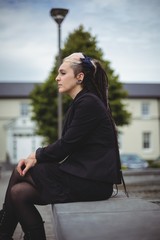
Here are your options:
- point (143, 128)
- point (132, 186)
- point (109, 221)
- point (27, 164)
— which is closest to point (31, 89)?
point (143, 128)

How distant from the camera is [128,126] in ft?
157

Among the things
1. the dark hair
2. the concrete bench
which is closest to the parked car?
the dark hair

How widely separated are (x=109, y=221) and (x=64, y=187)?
2.59 ft

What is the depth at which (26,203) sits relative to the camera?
337cm

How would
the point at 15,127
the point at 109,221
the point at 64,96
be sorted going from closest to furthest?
the point at 109,221, the point at 64,96, the point at 15,127

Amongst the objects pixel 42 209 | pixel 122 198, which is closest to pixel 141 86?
pixel 42 209

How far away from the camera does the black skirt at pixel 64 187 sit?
3.38 metres

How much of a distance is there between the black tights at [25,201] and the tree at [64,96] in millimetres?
23022

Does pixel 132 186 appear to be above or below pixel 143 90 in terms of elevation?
above

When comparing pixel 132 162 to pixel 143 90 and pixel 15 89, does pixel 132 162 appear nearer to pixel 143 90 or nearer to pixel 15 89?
pixel 143 90

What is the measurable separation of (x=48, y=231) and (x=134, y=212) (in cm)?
272

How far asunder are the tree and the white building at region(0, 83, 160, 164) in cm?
1735

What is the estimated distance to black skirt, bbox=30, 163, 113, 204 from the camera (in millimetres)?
3375

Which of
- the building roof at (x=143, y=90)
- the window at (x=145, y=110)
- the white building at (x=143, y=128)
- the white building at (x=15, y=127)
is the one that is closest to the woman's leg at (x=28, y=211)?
the white building at (x=15, y=127)
